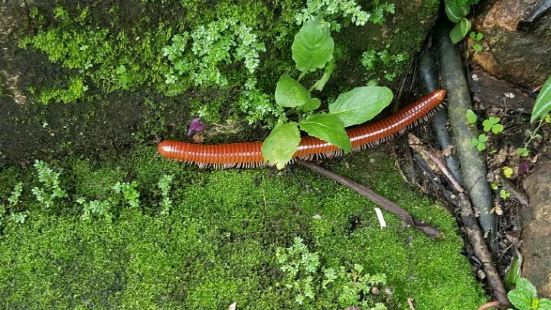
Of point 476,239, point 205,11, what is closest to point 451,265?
point 476,239

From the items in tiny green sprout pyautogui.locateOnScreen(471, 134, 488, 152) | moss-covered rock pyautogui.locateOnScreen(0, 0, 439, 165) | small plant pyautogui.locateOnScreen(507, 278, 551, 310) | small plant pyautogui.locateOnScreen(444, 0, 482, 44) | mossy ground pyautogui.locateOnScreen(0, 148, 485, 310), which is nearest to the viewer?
moss-covered rock pyautogui.locateOnScreen(0, 0, 439, 165)

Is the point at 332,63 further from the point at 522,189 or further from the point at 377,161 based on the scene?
the point at 522,189

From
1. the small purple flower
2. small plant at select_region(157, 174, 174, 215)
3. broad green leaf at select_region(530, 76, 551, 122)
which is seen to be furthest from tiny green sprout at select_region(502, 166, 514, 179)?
small plant at select_region(157, 174, 174, 215)

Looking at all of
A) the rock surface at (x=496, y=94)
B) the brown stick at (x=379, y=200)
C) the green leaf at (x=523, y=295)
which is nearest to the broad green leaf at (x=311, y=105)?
the brown stick at (x=379, y=200)

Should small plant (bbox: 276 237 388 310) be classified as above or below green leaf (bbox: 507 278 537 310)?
above

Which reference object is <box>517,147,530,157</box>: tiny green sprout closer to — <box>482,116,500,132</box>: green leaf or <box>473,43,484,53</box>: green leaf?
<box>482,116,500,132</box>: green leaf
